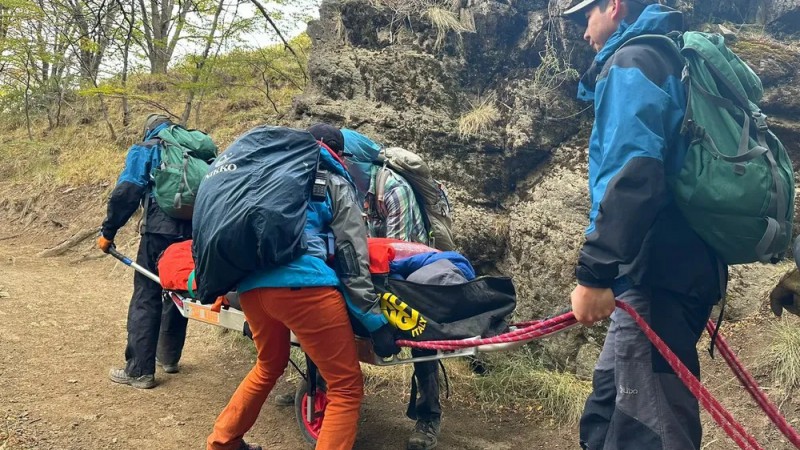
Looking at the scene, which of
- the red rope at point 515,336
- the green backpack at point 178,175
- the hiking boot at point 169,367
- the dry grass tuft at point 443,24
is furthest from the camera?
the dry grass tuft at point 443,24

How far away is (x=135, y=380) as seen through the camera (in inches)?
192

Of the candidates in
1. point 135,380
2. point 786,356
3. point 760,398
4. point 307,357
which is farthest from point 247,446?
point 786,356

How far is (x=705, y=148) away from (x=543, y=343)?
342 cm

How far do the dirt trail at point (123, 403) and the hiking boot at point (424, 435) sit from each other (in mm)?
117

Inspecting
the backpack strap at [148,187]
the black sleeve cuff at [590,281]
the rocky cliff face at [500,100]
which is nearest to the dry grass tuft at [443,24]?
the rocky cliff face at [500,100]

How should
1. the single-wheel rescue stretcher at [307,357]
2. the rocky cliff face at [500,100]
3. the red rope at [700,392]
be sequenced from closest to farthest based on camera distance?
the red rope at [700,392], the single-wheel rescue stretcher at [307,357], the rocky cliff face at [500,100]

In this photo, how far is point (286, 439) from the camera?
4043 millimetres

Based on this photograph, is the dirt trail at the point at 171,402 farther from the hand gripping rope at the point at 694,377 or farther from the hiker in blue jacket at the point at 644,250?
the hiker in blue jacket at the point at 644,250

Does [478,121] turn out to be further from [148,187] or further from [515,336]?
[515,336]

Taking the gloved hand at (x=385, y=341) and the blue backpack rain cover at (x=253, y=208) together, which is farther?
the gloved hand at (x=385, y=341)

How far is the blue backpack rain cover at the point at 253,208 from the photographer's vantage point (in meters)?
2.81

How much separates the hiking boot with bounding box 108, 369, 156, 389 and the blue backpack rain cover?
2.27 metres

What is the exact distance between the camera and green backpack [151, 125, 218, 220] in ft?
15.8

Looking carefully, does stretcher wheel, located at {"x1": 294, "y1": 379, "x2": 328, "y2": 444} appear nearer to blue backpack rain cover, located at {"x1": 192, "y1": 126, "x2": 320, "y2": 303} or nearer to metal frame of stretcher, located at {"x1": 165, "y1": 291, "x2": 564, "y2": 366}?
metal frame of stretcher, located at {"x1": 165, "y1": 291, "x2": 564, "y2": 366}
